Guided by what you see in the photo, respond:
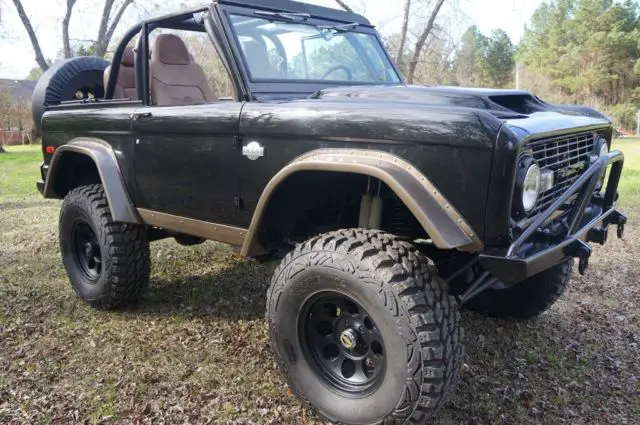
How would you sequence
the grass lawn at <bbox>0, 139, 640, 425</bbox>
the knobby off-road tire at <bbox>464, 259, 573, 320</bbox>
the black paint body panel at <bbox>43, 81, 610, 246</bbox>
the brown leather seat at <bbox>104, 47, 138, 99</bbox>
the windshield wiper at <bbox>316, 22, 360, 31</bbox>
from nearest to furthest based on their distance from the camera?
the black paint body panel at <bbox>43, 81, 610, 246</bbox>, the grass lawn at <bbox>0, 139, 640, 425</bbox>, the knobby off-road tire at <bbox>464, 259, 573, 320</bbox>, the windshield wiper at <bbox>316, 22, 360, 31</bbox>, the brown leather seat at <bbox>104, 47, 138, 99</bbox>

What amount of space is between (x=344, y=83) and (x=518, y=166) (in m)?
1.63

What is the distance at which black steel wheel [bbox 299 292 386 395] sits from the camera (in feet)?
8.45

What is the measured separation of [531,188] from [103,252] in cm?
275

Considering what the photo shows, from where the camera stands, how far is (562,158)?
2746 millimetres

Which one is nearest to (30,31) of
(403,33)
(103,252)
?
(403,33)

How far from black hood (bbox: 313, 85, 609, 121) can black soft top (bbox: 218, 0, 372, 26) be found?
71 centimetres

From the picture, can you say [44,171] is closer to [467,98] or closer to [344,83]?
[344,83]

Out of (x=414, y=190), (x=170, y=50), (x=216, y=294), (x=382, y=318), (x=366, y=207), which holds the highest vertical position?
(x=170, y=50)

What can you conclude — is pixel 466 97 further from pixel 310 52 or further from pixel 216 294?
pixel 216 294

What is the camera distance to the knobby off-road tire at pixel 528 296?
3.61 metres

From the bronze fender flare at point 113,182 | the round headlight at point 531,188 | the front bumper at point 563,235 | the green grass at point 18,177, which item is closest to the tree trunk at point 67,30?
the green grass at point 18,177

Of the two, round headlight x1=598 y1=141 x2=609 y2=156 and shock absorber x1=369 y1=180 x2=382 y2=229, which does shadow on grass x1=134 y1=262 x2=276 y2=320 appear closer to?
shock absorber x1=369 y1=180 x2=382 y2=229

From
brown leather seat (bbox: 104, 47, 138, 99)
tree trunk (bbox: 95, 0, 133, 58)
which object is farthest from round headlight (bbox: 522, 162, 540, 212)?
tree trunk (bbox: 95, 0, 133, 58)

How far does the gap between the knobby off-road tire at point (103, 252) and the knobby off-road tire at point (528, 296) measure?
7.58ft
